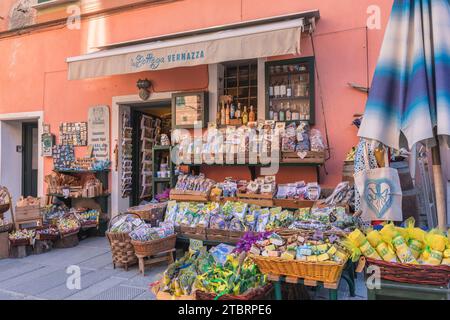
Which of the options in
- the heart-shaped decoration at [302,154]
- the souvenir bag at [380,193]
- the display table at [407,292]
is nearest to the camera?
the display table at [407,292]

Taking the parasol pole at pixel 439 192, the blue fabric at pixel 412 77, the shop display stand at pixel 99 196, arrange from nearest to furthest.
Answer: the blue fabric at pixel 412 77
the parasol pole at pixel 439 192
the shop display stand at pixel 99 196

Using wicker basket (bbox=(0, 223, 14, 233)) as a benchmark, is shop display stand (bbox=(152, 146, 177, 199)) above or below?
above

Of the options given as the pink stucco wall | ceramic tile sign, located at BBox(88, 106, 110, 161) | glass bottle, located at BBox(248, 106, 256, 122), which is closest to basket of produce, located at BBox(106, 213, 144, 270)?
the pink stucco wall

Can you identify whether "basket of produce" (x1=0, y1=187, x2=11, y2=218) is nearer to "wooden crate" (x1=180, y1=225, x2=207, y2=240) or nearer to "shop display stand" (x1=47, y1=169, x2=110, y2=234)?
"shop display stand" (x1=47, y1=169, x2=110, y2=234)

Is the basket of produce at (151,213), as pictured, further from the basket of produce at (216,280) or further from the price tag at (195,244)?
the basket of produce at (216,280)

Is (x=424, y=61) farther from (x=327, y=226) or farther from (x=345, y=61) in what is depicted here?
(x=345, y=61)

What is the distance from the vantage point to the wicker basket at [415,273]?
6.65 ft

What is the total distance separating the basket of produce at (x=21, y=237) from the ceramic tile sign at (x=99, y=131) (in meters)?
1.98

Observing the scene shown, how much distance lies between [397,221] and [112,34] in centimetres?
619

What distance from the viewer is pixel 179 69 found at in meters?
6.14

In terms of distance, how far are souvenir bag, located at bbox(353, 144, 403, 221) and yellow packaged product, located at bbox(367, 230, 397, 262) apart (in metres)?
1.46

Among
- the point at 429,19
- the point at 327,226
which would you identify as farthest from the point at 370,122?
the point at 327,226

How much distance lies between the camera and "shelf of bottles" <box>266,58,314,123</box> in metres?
5.24

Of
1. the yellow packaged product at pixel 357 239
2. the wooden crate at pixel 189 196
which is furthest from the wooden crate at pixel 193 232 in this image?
the yellow packaged product at pixel 357 239
